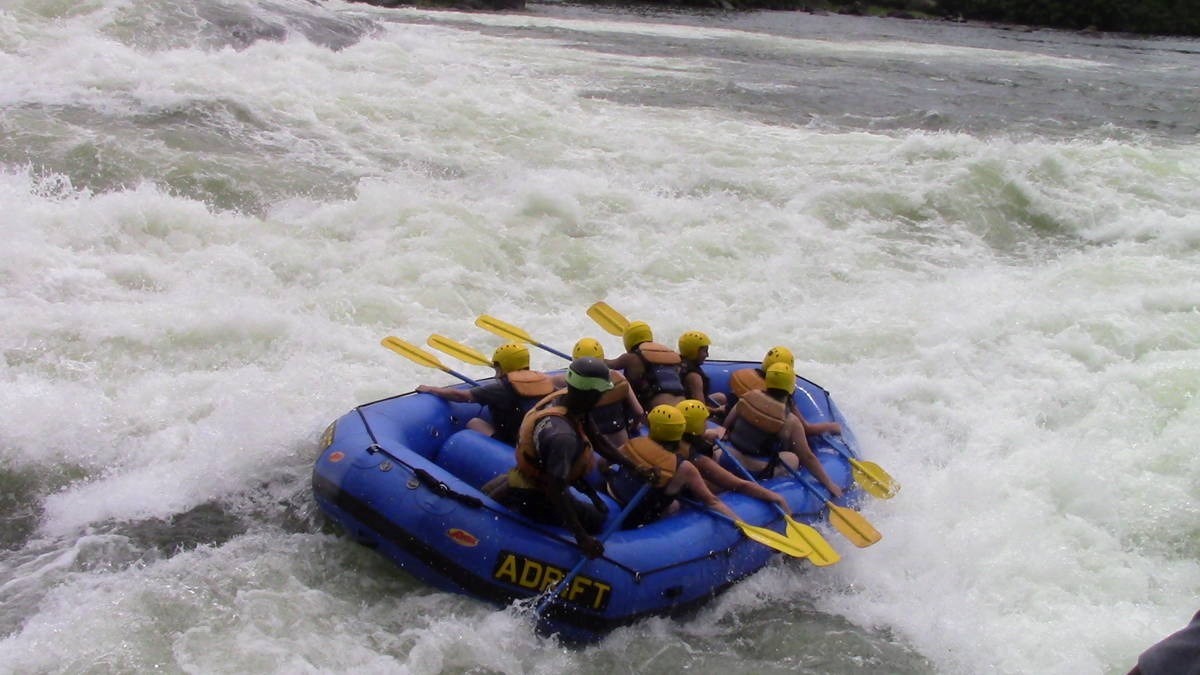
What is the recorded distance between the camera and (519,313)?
313 inches

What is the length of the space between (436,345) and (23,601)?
272 centimetres

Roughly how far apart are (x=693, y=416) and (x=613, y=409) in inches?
19.4

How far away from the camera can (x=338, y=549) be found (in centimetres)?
494

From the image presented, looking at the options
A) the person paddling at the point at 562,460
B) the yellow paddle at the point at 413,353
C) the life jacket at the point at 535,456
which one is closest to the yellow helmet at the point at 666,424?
the person paddling at the point at 562,460

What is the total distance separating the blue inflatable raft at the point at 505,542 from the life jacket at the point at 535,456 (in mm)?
166

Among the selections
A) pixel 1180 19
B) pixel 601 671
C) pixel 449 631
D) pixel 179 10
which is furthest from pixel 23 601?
pixel 1180 19

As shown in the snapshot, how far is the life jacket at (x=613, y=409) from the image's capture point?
5.48m

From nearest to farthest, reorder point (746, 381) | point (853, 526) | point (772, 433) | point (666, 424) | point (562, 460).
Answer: point (562, 460), point (666, 424), point (853, 526), point (772, 433), point (746, 381)

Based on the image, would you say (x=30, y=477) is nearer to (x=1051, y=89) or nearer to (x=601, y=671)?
(x=601, y=671)

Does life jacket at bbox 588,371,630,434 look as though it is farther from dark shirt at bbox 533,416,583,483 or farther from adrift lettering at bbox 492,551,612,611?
adrift lettering at bbox 492,551,612,611

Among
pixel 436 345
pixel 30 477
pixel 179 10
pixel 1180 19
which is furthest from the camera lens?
pixel 1180 19

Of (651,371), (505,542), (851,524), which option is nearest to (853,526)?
(851,524)

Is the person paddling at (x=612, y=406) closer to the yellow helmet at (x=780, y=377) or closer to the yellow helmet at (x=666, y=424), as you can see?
the yellow helmet at (x=666, y=424)

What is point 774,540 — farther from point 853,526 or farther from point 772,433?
point 772,433
